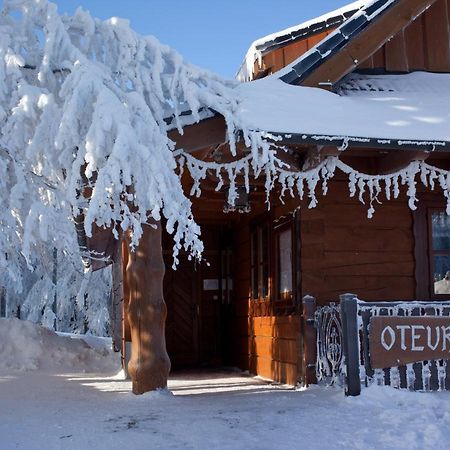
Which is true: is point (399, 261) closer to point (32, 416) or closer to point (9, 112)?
point (32, 416)

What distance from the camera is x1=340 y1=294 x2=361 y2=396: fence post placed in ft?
23.5

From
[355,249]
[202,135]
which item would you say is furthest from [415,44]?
[202,135]

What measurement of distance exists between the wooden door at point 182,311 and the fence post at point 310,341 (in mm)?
5422

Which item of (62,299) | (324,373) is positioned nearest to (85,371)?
(324,373)

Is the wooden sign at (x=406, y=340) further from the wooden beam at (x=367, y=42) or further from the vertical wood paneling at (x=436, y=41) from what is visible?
the vertical wood paneling at (x=436, y=41)

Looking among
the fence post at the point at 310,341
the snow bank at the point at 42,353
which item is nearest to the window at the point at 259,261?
the fence post at the point at 310,341

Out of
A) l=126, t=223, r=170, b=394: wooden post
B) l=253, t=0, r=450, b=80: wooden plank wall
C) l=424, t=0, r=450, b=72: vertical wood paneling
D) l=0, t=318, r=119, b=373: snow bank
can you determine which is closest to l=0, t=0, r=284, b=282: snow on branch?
l=126, t=223, r=170, b=394: wooden post

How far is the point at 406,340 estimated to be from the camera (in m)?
7.46

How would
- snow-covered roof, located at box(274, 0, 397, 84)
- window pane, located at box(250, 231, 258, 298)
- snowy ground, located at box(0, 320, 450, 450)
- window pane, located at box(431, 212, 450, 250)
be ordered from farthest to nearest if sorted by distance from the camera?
window pane, located at box(250, 231, 258, 298), window pane, located at box(431, 212, 450, 250), snow-covered roof, located at box(274, 0, 397, 84), snowy ground, located at box(0, 320, 450, 450)

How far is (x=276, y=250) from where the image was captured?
1025 centimetres

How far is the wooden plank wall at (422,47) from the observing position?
32.8 feet

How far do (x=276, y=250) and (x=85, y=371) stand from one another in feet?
15.6

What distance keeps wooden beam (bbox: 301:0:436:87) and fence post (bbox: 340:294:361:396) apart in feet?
10.2

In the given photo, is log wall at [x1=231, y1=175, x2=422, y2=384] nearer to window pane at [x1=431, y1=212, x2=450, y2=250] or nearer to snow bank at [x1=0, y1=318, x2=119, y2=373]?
window pane at [x1=431, y1=212, x2=450, y2=250]
